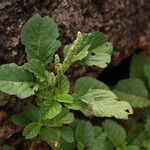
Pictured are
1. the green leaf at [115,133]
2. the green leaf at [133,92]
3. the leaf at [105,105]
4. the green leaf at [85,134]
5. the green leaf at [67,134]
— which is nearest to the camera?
the leaf at [105,105]

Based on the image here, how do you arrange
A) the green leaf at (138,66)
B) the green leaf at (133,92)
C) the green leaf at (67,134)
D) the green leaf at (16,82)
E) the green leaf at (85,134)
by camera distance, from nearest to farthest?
the green leaf at (16,82) < the green leaf at (67,134) < the green leaf at (85,134) < the green leaf at (133,92) < the green leaf at (138,66)

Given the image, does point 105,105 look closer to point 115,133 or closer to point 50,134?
point 50,134

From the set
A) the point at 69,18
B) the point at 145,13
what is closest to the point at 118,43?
the point at 145,13

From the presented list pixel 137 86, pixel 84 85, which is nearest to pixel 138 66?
pixel 137 86

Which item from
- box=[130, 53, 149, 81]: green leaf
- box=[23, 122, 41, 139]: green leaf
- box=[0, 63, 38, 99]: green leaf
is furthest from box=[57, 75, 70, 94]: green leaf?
box=[130, 53, 149, 81]: green leaf

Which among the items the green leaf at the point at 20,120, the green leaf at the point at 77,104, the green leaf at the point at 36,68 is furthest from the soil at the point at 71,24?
the green leaf at the point at 77,104

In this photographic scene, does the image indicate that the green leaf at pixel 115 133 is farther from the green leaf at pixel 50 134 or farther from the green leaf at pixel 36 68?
the green leaf at pixel 36 68

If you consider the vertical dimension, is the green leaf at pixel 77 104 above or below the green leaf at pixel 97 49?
below

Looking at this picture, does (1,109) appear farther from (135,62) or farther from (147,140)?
(135,62)
